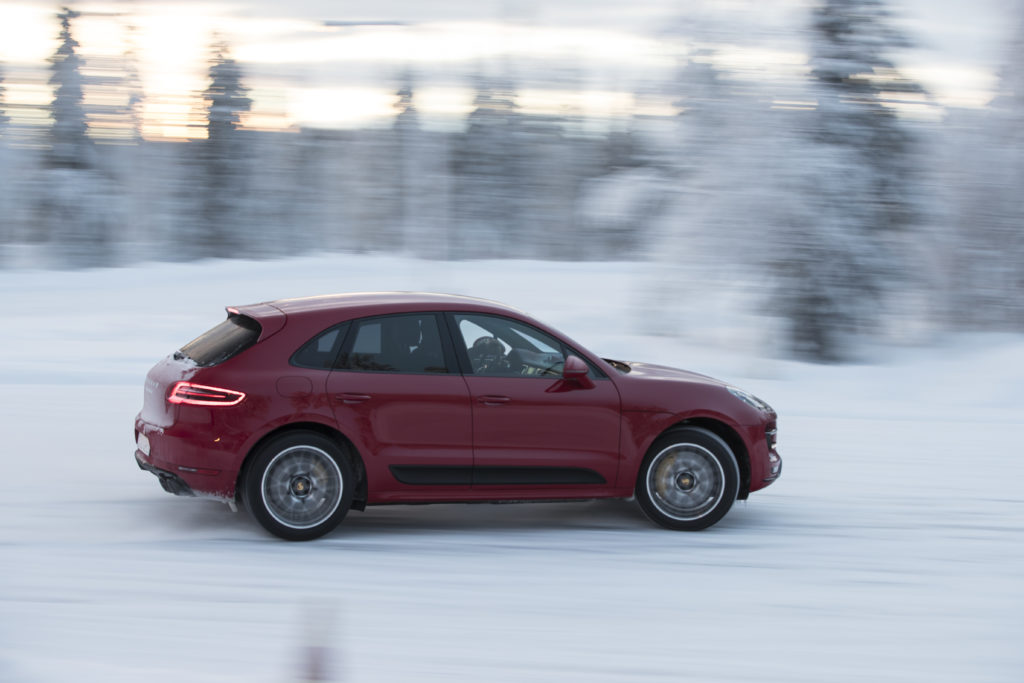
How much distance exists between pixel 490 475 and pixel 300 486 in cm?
113

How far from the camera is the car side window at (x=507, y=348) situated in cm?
676

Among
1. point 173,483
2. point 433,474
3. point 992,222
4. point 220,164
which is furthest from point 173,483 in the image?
point 220,164

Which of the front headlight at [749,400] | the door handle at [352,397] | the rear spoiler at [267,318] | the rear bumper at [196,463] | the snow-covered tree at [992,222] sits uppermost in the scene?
the snow-covered tree at [992,222]

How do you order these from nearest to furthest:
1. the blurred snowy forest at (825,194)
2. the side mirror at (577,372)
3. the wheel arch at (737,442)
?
the side mirror at (577,372) < the wheel arch at (737,442) < the blurred snowy forest at (825,194)

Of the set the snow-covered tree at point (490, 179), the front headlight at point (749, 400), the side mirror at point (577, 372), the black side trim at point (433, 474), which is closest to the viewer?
the black side trim at point (433, 474)

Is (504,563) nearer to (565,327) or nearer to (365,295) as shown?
(365,295)

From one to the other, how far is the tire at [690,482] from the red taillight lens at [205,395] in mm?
2543

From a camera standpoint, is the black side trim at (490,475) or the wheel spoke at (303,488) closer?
the wheel spoke at (303,488)

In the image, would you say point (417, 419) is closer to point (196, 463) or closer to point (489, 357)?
point (489, 357)

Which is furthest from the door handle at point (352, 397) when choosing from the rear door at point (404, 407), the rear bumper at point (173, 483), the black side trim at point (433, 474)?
the rear bumper at point (173, 483)

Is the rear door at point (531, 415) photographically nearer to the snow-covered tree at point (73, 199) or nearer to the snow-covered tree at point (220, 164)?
the snow-covered tree at point (73, 199)

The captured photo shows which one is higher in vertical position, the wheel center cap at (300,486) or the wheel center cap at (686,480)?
the wheel center cap at (300,486)

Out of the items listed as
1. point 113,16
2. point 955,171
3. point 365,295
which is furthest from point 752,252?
point 113,16

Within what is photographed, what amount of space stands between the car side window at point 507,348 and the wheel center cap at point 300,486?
118 cm
